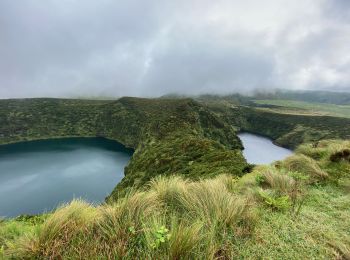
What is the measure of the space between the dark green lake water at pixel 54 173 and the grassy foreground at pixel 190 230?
2960cm

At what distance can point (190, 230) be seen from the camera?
3.29 metres

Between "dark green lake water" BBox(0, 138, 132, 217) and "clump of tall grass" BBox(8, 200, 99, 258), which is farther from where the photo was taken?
"dark green lake water" BBox(0, 138, 132, 217)

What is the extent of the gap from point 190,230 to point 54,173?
86.9m

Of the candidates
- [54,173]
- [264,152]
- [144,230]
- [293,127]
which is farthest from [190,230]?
[293,127]

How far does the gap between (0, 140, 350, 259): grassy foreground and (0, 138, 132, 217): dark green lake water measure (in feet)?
97.1

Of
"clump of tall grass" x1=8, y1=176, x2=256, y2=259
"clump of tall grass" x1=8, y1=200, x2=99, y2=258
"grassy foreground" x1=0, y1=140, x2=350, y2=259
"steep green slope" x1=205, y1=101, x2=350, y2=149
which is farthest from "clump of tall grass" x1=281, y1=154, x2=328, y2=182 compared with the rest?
"steep green slope" x1=205, y1=101, x2=350, y2=149

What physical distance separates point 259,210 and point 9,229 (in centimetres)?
573

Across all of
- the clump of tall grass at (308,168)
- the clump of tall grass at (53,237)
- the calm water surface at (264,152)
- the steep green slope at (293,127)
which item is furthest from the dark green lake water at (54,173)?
the steep green slope at (293,127)

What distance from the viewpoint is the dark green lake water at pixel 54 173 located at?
56.8 m

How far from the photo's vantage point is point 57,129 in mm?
163500

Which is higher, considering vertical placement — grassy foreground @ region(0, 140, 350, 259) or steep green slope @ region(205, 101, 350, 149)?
grassy foreground @ region(0, 140, 350, 259)

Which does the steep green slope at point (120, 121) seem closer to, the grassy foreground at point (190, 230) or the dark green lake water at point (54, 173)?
the dark green lake water at point (54, 173)

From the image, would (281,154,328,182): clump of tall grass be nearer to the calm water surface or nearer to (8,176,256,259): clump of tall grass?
(8,176,256,259): clump of tall grass

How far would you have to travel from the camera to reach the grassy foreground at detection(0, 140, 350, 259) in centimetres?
326
